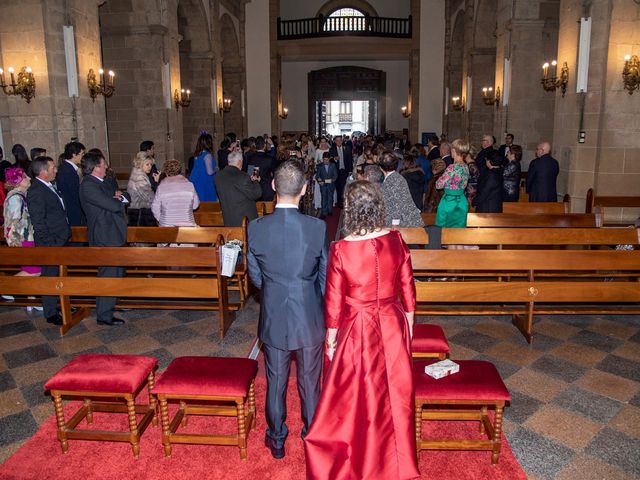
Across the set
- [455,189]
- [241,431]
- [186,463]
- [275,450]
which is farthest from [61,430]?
[455,189]

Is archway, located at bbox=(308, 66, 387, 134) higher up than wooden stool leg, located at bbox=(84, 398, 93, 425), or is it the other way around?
archway, located at bbox=(308, 66, 387, 134)

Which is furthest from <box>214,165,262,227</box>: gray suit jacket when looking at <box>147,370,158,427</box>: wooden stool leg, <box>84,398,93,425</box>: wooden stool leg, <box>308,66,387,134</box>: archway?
<box>308,66,387,134</box>: archway

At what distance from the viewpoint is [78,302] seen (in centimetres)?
608

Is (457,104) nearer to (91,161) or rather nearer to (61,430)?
(91,161)

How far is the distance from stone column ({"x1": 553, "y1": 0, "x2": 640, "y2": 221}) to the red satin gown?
7.38m

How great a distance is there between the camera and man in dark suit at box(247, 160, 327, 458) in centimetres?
310

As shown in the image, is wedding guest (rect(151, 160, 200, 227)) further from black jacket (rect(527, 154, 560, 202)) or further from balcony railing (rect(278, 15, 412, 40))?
balcony railing (rect(278, 15, 412, 40))

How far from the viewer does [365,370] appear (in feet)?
9.87

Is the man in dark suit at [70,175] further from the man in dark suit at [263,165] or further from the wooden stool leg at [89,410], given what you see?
the wooden stool leg at [89,410]

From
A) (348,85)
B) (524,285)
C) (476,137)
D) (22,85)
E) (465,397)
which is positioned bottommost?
(465,397)

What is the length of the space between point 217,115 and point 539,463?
51.8 feet

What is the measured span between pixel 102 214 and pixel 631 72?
7.84 meters

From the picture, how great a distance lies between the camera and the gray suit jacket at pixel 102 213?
5348 millimetres

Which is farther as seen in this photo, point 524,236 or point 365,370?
point 524,236
